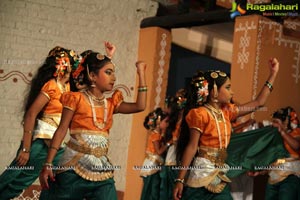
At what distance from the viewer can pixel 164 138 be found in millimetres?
6484

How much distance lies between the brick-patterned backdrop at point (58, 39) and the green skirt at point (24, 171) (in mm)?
1793

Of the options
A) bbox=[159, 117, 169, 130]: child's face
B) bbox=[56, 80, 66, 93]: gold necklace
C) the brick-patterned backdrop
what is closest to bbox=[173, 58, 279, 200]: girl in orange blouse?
bbox=[56, 80, 66, 93]: gold necklace

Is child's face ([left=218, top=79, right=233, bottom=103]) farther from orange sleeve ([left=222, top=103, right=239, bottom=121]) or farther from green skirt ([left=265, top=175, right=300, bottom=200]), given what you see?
green skirt ([left=265, top=175, right=300, bottom=200])

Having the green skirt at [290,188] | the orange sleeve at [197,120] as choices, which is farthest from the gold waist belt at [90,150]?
the green skirt at [290,188]

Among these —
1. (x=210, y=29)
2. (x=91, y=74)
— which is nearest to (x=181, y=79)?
(x=210, y=29)

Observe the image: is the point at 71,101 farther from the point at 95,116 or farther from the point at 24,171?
the point at 24,171

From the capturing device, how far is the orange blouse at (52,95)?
474 cm

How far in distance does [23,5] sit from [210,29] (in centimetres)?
282

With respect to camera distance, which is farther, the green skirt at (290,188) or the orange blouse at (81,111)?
the green skirt at (290,188)

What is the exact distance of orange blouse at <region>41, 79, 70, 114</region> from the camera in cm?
474

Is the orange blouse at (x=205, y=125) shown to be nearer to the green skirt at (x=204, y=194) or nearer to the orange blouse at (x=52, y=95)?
the green skirt at (x=204, y=194)

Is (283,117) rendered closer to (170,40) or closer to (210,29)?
(170,40)

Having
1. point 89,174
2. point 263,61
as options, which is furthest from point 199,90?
point 263,61

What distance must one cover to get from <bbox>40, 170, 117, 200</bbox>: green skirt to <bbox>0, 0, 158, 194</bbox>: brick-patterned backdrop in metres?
3.08
